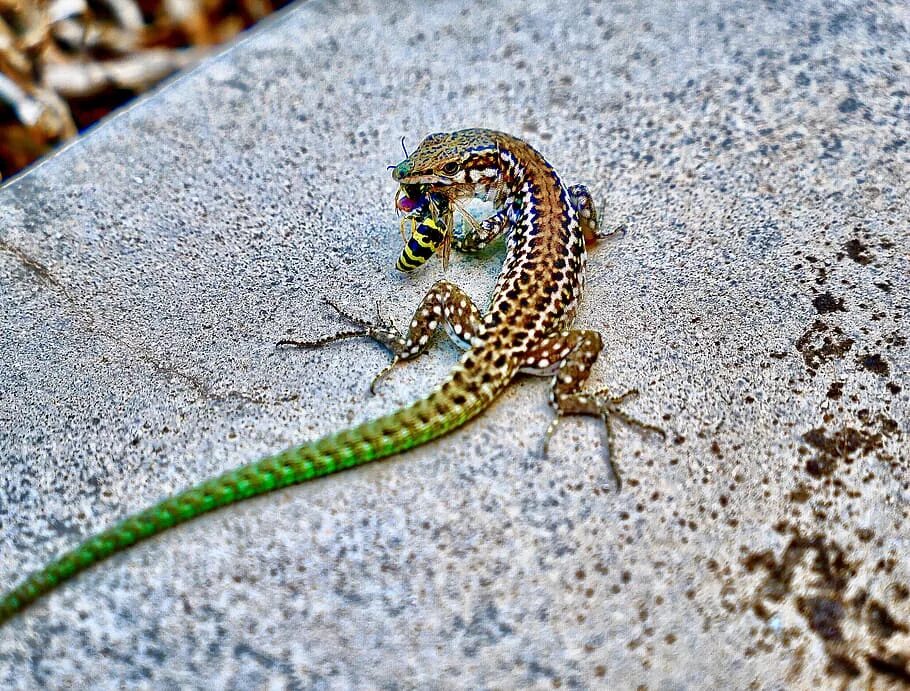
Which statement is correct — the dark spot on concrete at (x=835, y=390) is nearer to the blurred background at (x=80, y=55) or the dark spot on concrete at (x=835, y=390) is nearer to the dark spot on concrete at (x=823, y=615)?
the dark spot on concrete at (x=823, y=615)

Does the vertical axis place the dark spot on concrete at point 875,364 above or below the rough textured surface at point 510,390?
below

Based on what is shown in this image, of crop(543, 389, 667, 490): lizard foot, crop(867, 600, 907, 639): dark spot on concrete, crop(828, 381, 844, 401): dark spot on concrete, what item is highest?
crop(543, 389, 667, 490): lizard foot

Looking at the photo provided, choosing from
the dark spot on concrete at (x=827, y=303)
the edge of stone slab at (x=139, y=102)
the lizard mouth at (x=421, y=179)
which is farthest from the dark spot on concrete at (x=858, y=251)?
the edge of stone slab at (x=139, y=102)

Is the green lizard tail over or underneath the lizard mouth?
underneath

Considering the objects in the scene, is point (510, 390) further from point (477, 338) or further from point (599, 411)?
point (599, 411)

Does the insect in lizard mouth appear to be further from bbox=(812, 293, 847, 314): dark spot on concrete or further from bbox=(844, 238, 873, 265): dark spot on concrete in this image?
bbox=(844, 238, 873, 265): dark spot on concrete

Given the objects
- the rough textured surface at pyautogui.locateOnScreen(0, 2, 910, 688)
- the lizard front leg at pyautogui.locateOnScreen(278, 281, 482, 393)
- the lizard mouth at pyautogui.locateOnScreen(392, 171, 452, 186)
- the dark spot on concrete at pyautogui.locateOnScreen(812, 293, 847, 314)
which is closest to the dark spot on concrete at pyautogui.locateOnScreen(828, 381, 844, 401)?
the rough textured surface at pyautogui.locateOnScreen(0, 2, 910, 688)

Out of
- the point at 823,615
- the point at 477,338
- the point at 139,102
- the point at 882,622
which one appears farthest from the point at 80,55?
the point at 882,622

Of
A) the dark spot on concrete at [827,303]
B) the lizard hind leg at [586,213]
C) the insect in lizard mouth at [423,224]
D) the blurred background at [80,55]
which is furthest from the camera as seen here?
the blurred background at [80,55]
